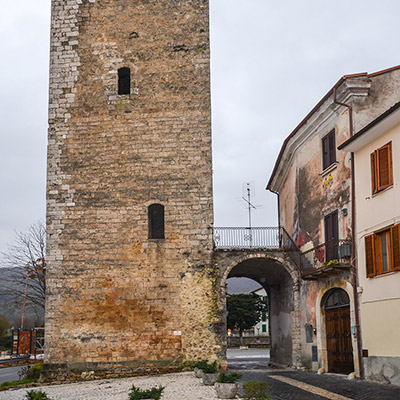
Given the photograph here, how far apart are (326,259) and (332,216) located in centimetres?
121

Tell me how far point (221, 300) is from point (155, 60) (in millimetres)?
8120

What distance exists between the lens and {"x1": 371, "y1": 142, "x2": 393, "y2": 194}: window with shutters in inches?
524

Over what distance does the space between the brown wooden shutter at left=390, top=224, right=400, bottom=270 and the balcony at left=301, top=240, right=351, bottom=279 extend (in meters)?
2.16

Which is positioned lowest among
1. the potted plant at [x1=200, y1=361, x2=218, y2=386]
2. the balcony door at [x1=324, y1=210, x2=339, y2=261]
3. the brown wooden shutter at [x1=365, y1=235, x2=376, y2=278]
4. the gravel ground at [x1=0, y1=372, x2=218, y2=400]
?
the gravel ground at [x1=0, y1=372, x2=218, y2=400]

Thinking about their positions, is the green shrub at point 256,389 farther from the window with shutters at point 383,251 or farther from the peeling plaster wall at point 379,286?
the window with shutters at point 383,251

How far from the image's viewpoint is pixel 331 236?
53.6ft

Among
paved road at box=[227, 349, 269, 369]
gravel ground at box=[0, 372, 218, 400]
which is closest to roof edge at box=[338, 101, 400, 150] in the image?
gravel ground at box=[0, 372, 218, 400]

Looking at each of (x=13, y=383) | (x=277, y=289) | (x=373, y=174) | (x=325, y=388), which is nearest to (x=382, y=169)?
(x=373, y=174)

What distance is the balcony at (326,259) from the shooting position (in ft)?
49.0

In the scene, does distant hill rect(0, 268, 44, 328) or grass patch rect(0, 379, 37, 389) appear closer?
grass patch rect(0, 379, 37, 389)

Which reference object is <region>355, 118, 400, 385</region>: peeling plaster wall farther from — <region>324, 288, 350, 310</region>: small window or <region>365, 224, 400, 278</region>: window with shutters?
<region>324, 288, 350, 310</region>: small window

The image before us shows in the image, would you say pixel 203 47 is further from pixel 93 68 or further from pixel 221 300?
pixel 221 300

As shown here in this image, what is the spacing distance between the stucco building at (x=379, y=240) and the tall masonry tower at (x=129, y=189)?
17.5 ft

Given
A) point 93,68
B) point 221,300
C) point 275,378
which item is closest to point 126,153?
point 93,68
